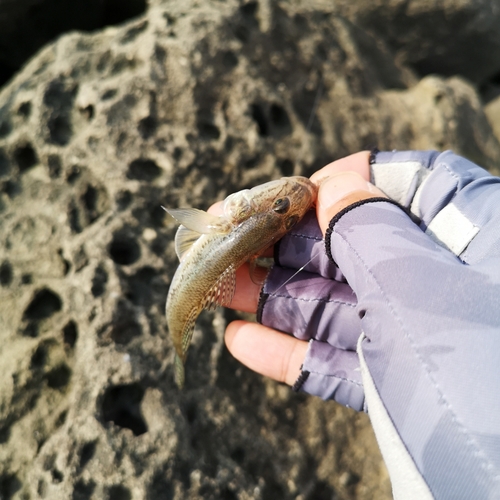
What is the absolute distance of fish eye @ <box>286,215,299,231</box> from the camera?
309 cm

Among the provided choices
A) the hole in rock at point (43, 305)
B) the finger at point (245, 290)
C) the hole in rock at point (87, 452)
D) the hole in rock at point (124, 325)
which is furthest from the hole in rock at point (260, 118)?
the hole in rock at point (87, 452)

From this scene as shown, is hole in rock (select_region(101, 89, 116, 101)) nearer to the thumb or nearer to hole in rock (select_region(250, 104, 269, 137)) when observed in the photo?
hole in rock (select_region(250, 104, 269, 137))

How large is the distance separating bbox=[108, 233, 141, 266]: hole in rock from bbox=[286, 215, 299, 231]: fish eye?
4.05 ft

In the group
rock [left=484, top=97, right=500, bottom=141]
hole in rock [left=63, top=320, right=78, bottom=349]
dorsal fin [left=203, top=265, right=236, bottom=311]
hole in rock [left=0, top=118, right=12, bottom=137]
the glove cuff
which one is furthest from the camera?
rock [left=484, top=97, right=500, bottom=141]

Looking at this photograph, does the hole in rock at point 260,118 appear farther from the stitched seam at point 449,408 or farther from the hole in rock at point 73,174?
the stitched seam at point 449,408

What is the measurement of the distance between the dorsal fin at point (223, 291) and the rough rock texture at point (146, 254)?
421 millimetres

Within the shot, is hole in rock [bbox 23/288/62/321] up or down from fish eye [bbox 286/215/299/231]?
down

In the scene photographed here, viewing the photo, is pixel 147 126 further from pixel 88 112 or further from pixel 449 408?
pixel 449 408

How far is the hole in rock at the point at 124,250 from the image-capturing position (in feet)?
10.8

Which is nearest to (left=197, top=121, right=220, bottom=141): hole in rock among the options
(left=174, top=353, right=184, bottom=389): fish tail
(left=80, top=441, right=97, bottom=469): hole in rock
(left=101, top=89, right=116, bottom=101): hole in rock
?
(left=101, top=89, right=116, bottom=101): hole in rock

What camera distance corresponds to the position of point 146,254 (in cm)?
334

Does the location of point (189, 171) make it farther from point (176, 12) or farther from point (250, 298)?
point (176, 12)

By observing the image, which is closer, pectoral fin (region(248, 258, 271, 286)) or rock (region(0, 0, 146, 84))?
pectoral fin (region(248, 258, 271, 286))

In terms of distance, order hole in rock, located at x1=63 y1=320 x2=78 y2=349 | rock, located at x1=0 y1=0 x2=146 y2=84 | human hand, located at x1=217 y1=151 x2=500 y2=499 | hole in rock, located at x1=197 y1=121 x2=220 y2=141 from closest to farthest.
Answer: human hand, located at x1=217 y1=151 x2=500 y2=499 < hole in rock, located at x1=63 y1=320 x2=78 y2=349 < hole in rock, located at x1=197 y1=121 x2=220 y2=141 < rock, located at x1=0 y1=0 x2=146 y2=84
